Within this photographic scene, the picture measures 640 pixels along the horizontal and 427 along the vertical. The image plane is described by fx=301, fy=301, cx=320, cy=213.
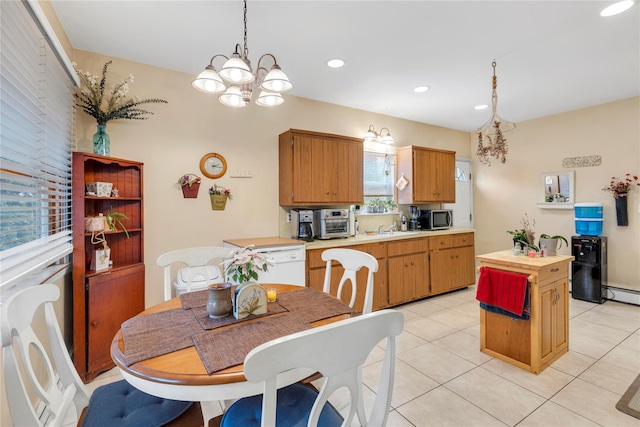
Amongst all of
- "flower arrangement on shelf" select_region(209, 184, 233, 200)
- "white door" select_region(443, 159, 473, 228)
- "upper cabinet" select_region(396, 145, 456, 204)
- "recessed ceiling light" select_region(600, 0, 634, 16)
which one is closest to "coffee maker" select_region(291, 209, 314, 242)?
"flower arrangement on shelf" select_region(209, 184, 233, 200)

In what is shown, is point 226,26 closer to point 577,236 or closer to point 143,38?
point 143,38

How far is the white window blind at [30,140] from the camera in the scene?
1.53 m

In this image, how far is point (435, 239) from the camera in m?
4.31

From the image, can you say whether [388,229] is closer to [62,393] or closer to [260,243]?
[260,243]

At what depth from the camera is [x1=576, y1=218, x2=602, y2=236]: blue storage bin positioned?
4.15 m

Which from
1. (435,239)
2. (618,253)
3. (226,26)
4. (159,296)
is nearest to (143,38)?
(226,26)

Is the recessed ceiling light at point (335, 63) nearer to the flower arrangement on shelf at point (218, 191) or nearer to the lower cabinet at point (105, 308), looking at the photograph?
the flower arrangement on shelf at point (218, 191)

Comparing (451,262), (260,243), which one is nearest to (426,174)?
(451,262)

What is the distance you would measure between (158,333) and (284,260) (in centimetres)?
177

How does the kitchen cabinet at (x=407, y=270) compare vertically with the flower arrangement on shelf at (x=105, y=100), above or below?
below

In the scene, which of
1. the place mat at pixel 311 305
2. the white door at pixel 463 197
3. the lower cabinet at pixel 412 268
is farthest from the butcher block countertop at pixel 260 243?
the white door at pixel 463 197

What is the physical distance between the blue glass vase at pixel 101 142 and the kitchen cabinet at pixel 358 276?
208cm

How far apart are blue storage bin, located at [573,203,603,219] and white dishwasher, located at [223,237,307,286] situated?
398 cm

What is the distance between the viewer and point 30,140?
1804 millimetres
